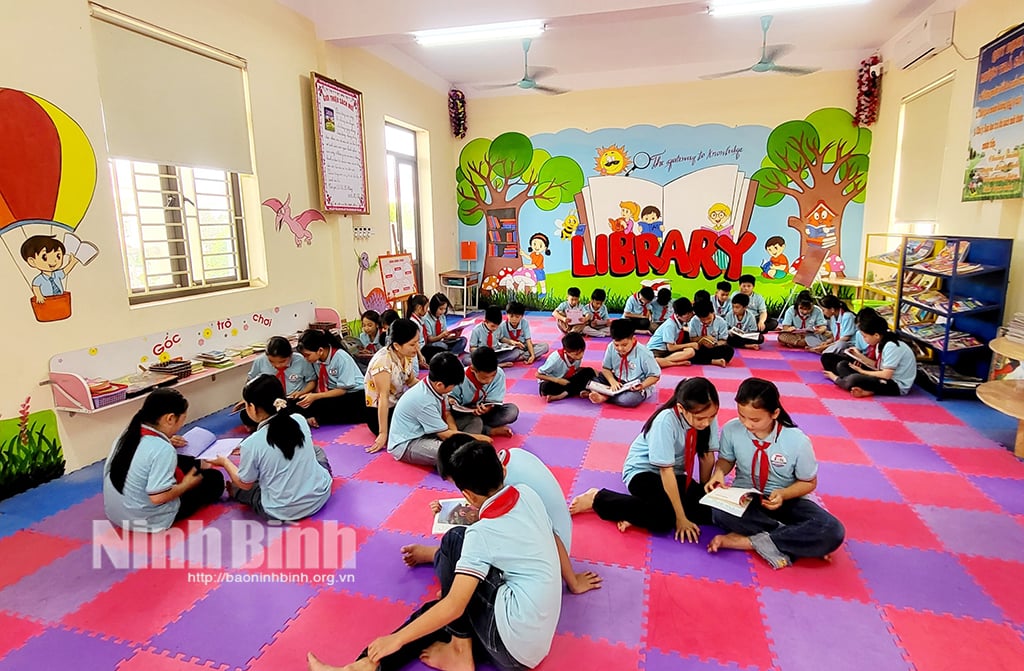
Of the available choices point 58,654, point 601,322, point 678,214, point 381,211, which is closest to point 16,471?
point 58,654

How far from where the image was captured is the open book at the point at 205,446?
373cm

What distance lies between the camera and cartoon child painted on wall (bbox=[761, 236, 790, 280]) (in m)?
9.23

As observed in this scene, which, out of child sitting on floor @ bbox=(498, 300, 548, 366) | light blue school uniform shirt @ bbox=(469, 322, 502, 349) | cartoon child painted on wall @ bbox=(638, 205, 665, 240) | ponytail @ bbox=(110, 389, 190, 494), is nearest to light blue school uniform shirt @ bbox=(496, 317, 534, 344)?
child sitting on floor @ bbox=(498, 300, 548, 366)

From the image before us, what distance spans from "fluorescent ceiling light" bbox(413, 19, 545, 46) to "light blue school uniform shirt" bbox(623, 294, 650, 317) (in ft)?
12.5

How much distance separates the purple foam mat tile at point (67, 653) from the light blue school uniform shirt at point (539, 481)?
1.72 meters

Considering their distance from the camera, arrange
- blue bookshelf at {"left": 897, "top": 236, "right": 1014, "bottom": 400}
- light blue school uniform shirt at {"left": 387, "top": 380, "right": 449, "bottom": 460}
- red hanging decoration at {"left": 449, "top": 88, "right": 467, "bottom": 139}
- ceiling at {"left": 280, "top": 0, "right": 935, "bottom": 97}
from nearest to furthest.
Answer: light blue school uniform shirt at {"left": 387, "top": 380, "right": 449, "bottom": 460}, blue bookshelf at {"left": 897, "top": 236, "right": 1014, "bottom": 400}, ceiling at {"left": 280, "top": 0, "right": 935, "bottom": 97}, red hanging decoration at {"left": 449, "top": 88, "right": 467, "bottom": 139}

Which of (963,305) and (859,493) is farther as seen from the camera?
(963,305)

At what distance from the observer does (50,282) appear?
146 inches

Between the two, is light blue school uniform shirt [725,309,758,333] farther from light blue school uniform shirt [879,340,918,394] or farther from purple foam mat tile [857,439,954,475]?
purple foam mat tile [857,439,954,475]

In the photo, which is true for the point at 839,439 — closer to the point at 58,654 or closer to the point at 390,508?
the point at 390,508

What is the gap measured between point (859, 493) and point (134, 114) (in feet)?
19.0

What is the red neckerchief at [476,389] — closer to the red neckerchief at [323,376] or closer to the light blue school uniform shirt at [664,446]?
the red neckerchief at [323,376]

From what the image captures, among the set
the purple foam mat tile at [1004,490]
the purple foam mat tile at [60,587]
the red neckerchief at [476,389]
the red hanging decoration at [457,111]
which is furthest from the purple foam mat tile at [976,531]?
the red hanging decoration at [457,111]

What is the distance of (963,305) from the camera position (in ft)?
16.8
